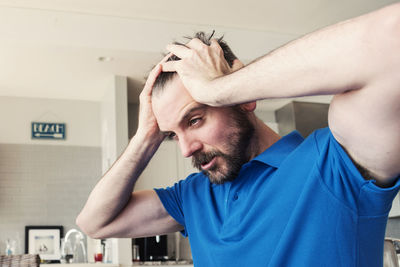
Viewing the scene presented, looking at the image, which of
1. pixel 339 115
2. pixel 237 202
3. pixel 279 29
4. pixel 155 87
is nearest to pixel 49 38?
pixel 279 29

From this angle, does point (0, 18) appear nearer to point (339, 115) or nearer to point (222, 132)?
point (222, 132)

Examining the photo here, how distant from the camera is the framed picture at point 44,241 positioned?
5355 mm

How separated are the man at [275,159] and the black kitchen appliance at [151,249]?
3632 millimetres

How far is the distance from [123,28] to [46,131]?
1.78m

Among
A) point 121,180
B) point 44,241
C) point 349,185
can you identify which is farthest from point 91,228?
point 44,241

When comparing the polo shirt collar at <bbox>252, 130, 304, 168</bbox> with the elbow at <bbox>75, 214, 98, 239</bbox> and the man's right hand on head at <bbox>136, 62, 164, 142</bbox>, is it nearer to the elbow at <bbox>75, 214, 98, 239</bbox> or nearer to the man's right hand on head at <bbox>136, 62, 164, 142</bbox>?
the man's right hand on head at <bbox>136, 62, 164, 142</bbox>

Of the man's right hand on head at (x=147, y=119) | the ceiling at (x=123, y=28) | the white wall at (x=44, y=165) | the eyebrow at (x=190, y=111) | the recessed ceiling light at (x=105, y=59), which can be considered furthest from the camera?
the white wall at (x=44, y=165)

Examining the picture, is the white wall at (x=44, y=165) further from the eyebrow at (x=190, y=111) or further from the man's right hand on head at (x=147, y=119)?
the eyebrow at (x=190, y=111)

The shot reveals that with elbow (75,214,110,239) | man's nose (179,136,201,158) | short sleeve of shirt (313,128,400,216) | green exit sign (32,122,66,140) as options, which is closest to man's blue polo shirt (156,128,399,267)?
short sleeve of shirt (313,128,400,216)

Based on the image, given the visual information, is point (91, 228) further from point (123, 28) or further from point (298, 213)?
point (123, 28)

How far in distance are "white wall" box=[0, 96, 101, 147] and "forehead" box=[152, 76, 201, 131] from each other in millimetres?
4832

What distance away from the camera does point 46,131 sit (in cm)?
573

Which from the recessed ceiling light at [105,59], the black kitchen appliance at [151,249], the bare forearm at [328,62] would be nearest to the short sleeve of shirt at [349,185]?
the bare forearm at [328,62]

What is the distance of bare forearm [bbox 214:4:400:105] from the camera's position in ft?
2.06
